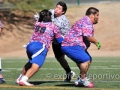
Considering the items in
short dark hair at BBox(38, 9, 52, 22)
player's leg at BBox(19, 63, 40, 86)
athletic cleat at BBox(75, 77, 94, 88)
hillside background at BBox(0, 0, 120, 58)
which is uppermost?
short dark hair at BBox(38, 9, 52, 22)

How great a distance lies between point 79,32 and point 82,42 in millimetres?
254

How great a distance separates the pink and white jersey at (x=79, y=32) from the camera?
412 inches

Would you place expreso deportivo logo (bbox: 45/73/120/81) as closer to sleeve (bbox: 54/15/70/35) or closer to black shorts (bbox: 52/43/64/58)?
black shorts (bbox: 52/43/64/58)

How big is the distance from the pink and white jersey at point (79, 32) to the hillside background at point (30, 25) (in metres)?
17.8

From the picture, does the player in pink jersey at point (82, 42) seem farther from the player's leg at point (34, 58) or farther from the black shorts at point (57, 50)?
the black shorts at point (57, 50)

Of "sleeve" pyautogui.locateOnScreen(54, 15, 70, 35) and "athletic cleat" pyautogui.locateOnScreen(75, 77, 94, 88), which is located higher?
"sleeve" pyautogui.locateOnScreen(54, 15, 70, 35)

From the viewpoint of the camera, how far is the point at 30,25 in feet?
108

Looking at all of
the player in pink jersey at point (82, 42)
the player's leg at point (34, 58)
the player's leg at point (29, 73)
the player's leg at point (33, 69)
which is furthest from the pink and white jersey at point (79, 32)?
the player's leg at point (29, 73)

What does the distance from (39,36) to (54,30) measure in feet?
1.19

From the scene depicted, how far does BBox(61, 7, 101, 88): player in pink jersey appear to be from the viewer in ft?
34.4

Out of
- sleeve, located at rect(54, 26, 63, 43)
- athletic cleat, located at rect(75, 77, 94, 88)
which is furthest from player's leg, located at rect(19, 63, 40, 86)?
athletic cleat, located at rect(75, 77, 94, 88)

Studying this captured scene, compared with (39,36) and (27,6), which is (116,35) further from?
(39,36)

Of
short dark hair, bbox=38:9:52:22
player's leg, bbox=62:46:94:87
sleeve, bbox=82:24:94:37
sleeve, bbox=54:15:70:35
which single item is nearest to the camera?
sleeve, bbox=82:24:94:37

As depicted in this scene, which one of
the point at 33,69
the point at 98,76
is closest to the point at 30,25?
the point at 98,76
